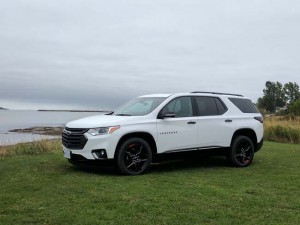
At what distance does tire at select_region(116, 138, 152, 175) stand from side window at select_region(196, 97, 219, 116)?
1.78m

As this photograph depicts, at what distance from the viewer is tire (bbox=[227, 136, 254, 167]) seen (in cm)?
1007

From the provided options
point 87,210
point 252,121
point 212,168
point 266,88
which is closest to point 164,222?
point 87,210

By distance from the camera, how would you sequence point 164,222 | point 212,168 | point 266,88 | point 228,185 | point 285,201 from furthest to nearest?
point 266,88
point 212,168
point 228,185
point 285,201
point 164,222

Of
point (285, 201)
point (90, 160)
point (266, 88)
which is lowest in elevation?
point (285, 201)

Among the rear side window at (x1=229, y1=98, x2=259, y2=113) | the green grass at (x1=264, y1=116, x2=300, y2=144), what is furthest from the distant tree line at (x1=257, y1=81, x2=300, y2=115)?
the rear side window at (x1=229, y1=98, x2=259, y2=113)

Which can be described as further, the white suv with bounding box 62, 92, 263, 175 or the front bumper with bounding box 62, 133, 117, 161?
the white suv with bounding box 62, 92, 263, 175

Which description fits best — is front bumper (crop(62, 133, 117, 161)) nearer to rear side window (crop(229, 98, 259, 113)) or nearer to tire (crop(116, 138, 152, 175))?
tire (crop(116, 138, 152, 175))

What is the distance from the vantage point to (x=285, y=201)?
6434 mm

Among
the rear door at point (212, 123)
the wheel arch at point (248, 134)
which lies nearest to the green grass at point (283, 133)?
the wheel arch at point (248, 134)

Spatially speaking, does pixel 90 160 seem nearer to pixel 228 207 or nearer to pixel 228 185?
pixel 228 185

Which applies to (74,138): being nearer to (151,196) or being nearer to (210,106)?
(151,196)

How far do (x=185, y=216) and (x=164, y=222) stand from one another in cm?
37

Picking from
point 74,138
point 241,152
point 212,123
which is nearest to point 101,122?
point 74,138

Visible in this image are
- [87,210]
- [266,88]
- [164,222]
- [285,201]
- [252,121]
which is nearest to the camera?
[164,222]
